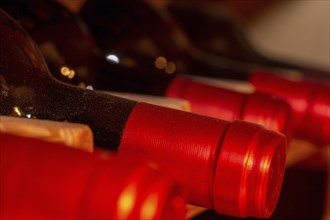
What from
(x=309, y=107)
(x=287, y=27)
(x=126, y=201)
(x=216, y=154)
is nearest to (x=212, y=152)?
(x=216, y=154)

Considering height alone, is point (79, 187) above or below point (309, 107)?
below

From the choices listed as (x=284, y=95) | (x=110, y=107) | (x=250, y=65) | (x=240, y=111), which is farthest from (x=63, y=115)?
(x=250, y=65)

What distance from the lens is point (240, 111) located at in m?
0.42

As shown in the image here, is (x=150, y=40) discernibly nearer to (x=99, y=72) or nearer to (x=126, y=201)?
(x=99, y=72)

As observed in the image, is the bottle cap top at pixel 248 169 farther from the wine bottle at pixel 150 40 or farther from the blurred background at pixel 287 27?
the blurred background at pixel 287 27

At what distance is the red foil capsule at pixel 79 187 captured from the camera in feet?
0.69

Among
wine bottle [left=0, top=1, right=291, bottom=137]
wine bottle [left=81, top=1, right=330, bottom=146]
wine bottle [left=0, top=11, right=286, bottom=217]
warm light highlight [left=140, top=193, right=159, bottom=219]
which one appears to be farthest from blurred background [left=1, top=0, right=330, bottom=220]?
warm light highlight [left=140, top=193, right=159, bottom=219]

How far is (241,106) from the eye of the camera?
1.36 feet

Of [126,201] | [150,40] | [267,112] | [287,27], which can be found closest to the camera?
[126,201]

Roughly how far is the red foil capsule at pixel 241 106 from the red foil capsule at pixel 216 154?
0.09 m

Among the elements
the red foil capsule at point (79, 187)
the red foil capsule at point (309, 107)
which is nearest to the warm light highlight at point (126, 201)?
the red foil capsule at point (79, 187)

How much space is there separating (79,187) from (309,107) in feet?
1.11

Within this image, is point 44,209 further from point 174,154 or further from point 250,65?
point 250,65

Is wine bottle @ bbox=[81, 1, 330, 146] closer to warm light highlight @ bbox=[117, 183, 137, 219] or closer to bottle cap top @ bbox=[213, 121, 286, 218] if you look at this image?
bottle cap top @ bbox=[213, 121, 286, 218]
